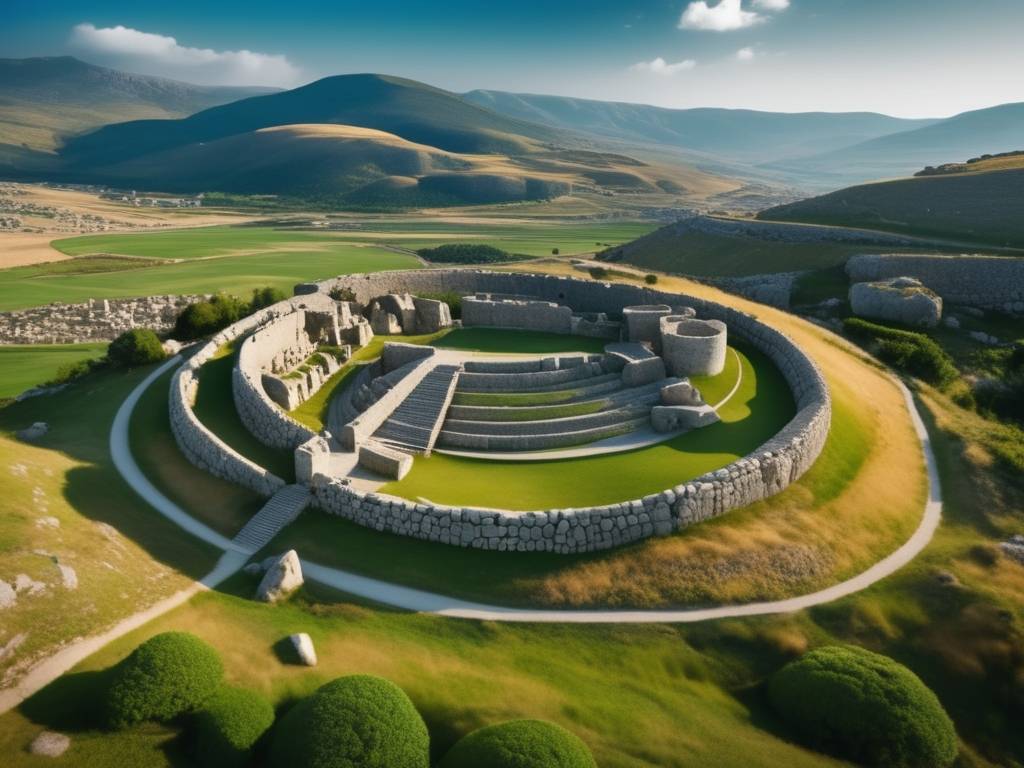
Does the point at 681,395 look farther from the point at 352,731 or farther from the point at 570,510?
the point at 352,731

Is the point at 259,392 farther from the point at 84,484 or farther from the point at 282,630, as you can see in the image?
the point at 282,630

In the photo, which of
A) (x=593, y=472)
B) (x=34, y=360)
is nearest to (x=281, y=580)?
(x=593, y=472)

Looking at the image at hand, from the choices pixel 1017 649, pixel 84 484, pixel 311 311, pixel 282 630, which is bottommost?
pixel 1017 649

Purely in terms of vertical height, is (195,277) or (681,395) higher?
(195,277)

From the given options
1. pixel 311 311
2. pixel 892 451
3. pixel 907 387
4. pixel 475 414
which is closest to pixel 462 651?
pixel 475 414

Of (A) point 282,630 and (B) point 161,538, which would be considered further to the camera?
(B) point 161,538

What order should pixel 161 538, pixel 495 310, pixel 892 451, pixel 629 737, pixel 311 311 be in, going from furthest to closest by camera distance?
pixel 495 310 < pixel 311 311 < pixel 892 451 < pixel 161 538 < pixel 629 737

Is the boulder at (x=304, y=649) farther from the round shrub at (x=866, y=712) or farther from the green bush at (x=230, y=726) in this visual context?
the round shrub at (x=866, y=712)
